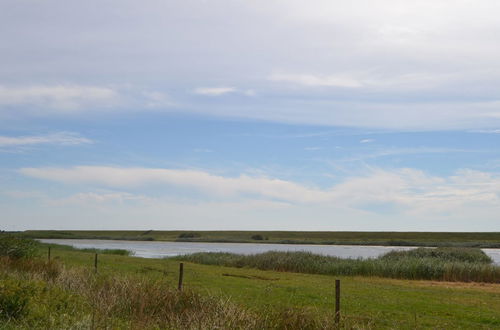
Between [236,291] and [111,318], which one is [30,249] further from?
[111,318]

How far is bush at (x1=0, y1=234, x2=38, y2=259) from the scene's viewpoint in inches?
1192

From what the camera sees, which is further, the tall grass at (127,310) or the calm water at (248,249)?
the calm water at (248,249)

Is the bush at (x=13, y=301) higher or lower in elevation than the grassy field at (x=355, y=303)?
higher

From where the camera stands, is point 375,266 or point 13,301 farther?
point 375,266

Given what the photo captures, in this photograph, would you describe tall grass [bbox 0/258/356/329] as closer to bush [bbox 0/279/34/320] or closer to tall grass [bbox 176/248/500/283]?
bush [bbox 0/279/34/320]

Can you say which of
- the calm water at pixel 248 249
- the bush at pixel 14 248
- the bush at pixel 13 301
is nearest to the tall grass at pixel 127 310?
the bush at pixel 13 301

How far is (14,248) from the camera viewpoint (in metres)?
30.6

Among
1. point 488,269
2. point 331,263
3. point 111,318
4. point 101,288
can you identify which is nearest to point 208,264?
point 331,263

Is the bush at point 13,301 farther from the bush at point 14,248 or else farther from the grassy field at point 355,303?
the bush at point 14,248

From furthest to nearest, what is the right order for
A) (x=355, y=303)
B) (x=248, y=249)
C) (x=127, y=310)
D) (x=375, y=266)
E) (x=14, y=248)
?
1. (x=248, y=249)
2. (x=375, y=266)
3. (x=14, y=248)
4. (x=355, y=303)
5. (x=127, y=310)

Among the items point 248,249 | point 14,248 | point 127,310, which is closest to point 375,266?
point 14,248

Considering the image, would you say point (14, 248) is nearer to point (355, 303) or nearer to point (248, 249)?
point (355, 303)

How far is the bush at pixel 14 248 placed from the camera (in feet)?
99.3

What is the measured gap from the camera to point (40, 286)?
55.6 feet
